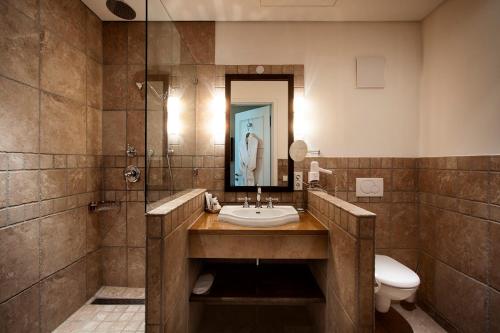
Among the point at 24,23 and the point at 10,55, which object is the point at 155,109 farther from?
the point at 24,23

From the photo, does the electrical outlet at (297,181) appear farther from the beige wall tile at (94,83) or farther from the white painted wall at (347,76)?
the beige wall tile at (94,83)

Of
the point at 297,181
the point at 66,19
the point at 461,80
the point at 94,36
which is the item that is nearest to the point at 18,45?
the point at 66,19

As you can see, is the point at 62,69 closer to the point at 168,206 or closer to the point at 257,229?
the point at 168,206

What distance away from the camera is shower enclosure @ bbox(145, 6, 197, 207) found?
126 cm

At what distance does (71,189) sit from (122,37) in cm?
140

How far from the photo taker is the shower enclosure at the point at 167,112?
1260mm

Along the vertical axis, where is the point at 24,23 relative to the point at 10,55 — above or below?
above

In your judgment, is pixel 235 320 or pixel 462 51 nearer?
pixel 462 51

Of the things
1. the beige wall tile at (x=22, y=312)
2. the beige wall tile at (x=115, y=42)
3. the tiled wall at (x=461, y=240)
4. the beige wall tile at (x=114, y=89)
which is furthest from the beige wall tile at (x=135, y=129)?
the tiled wall at (x=461, y=240)

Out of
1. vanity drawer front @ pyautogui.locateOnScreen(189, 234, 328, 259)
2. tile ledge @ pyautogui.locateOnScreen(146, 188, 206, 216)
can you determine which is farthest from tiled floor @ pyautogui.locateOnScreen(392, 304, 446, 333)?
tile ledge @ pyautogui.locateOnScreen(146, 188, 206, 216)

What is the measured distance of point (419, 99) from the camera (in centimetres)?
211

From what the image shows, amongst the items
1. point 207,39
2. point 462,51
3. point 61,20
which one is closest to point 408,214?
point 462,51

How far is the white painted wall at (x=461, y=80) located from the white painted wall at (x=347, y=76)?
114 mm

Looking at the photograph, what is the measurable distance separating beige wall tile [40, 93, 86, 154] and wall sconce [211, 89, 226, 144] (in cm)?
107
